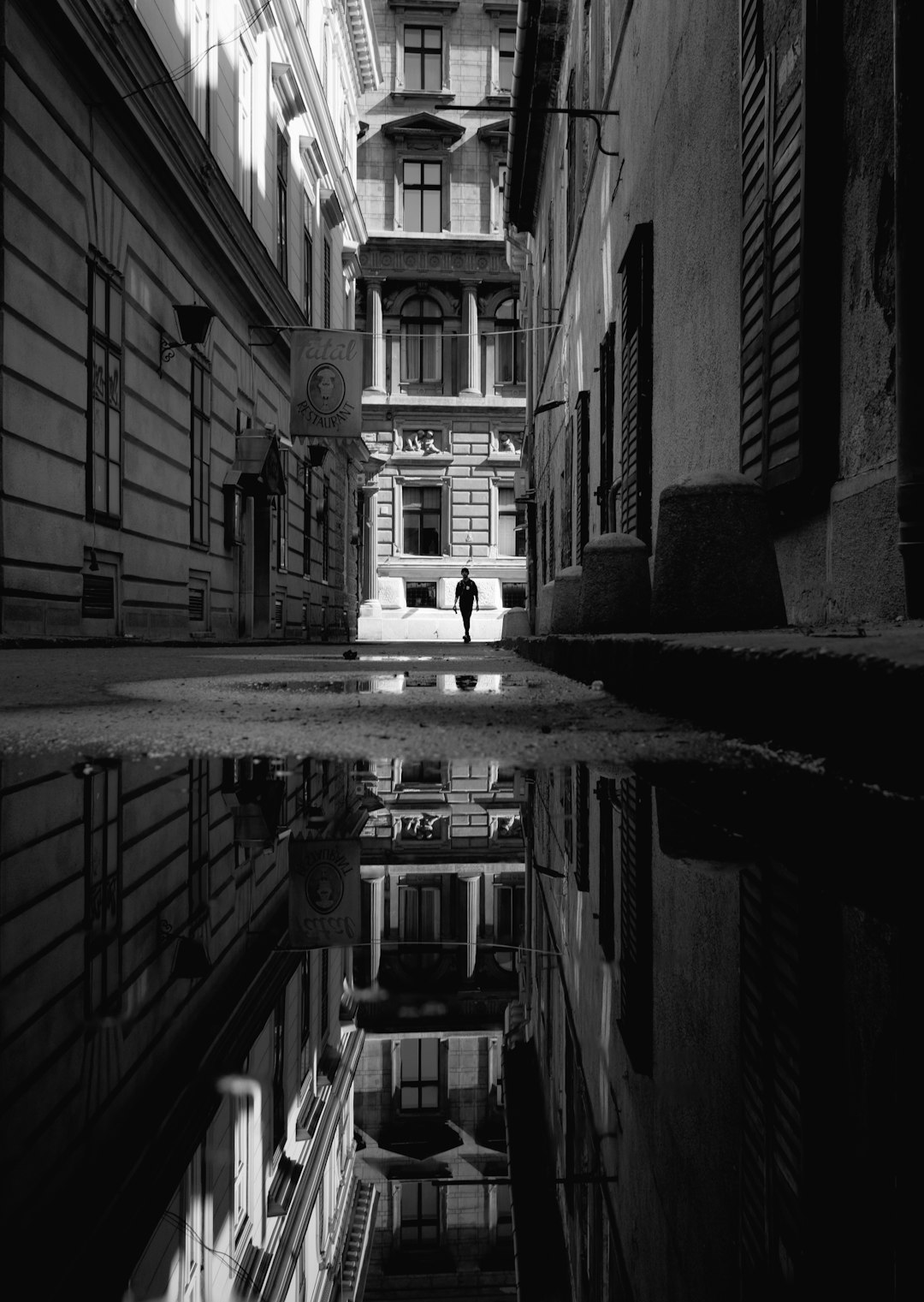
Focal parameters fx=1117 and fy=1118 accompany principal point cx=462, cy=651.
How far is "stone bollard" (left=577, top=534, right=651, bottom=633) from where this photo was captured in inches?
237

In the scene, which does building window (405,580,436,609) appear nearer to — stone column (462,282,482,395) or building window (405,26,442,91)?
stone column (462,282,482,395)

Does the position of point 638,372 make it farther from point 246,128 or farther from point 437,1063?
point 246,128

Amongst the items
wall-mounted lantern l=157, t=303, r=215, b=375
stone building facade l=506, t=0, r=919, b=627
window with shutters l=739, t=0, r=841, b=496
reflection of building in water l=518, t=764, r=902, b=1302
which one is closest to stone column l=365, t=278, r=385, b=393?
wall-mounted lantern l=157, t=303, r=215, b=375

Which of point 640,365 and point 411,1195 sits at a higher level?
point 640,365

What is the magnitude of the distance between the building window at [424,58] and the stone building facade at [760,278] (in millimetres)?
27816

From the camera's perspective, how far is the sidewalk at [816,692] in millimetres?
1647

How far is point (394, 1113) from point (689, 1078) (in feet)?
0.65

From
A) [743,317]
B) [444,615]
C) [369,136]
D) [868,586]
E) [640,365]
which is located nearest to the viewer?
[868,586]

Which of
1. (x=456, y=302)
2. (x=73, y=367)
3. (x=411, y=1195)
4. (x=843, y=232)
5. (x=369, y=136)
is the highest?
(x=369, y=136)

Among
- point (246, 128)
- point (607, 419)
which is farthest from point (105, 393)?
point (246, 128)

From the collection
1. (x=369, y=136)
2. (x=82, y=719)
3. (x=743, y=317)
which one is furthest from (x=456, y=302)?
(x=82, y=719)

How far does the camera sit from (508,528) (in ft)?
120

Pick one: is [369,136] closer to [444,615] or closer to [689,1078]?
[444,615]

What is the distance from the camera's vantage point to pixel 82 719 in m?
2.95
